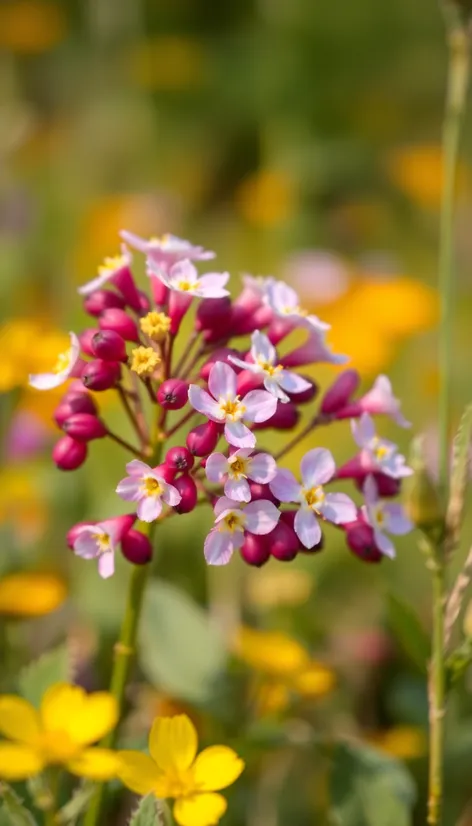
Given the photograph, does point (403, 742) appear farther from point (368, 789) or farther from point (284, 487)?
point (284, 487)

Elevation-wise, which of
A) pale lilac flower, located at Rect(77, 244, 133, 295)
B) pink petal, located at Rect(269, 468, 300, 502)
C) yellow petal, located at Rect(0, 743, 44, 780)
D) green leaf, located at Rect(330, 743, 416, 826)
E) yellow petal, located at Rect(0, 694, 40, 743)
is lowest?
green leaf, located at Rect(330, 743, 416, 826)

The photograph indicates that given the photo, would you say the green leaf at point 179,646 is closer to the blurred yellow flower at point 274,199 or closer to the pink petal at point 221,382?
the pink petal at point 221,382

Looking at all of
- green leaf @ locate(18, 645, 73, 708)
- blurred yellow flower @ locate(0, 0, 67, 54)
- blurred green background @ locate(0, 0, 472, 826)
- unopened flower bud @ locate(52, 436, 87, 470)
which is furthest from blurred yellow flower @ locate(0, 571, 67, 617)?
blurred yellow flower @ locate(0, 0, 67, 54)

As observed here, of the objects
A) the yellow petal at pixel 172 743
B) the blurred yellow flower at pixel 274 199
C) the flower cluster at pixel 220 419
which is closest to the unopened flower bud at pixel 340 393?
the flower cluster at pixel 220 419

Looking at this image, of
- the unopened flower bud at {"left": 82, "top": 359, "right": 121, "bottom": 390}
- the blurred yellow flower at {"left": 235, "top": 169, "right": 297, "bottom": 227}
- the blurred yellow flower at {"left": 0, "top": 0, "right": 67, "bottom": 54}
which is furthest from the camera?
the blurred yellow flower at {"left": 0, "top": 0, "right": 67, "bottom": 54}

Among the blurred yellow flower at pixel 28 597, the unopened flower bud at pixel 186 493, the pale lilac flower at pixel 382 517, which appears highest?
the unopened flower bud at pixel 186 493

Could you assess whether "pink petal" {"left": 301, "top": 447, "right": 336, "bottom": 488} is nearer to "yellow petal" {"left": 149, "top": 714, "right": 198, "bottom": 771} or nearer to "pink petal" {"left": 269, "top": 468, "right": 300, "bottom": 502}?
"pink petal" {"left": 269, "top": 468, "right": 300, "bottom": 502}

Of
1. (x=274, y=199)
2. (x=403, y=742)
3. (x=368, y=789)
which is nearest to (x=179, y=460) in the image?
(x=368, y=789)

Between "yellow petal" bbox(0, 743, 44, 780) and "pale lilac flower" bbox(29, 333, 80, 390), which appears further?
"pale lilac flower" bbox(29, 333, 80, 390)
